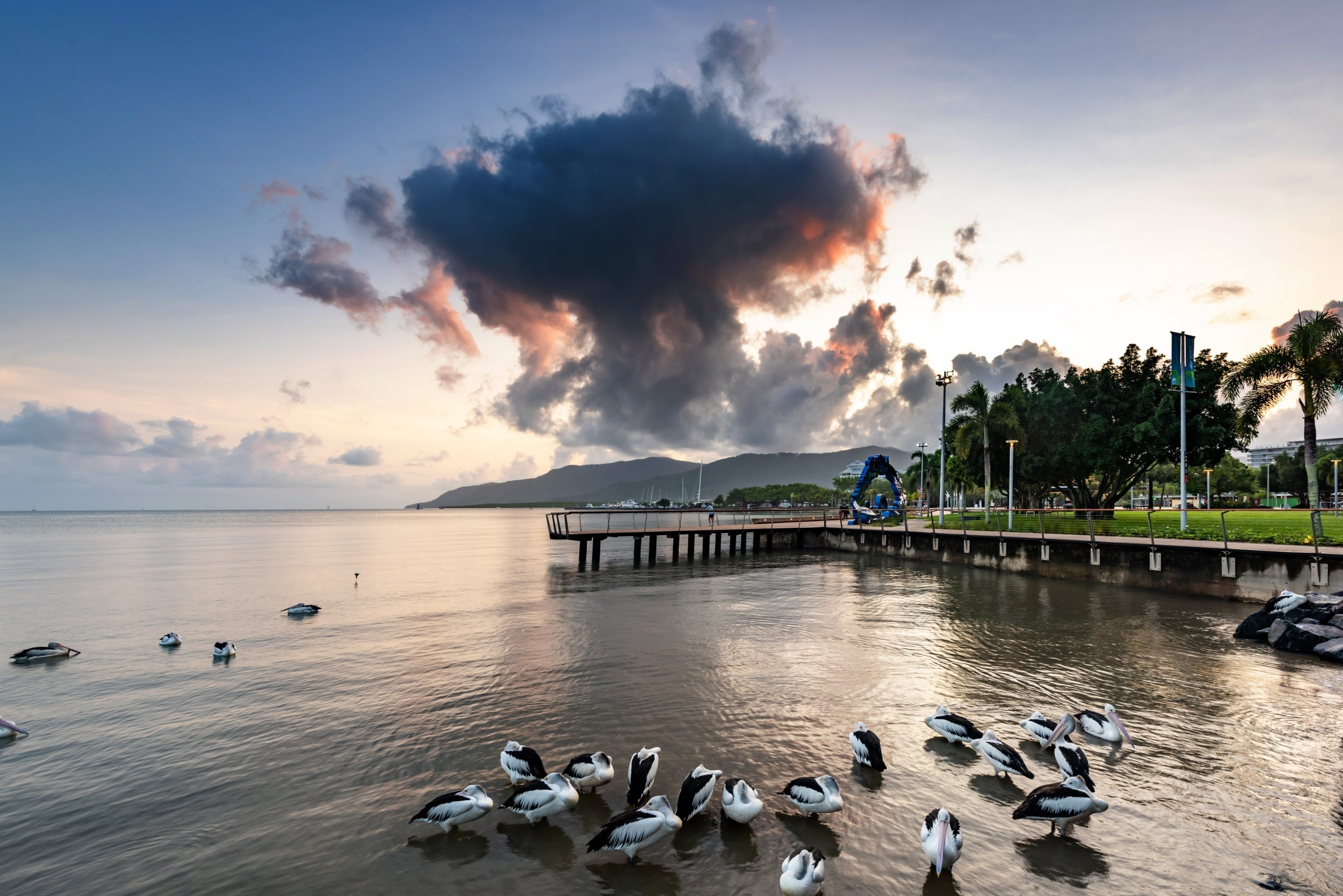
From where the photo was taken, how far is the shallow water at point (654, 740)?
7012 millimetres

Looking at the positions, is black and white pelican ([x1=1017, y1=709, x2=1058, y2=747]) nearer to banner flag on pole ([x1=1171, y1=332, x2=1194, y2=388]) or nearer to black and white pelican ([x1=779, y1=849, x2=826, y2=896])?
black and white pelican ([x1=779, y1=849, x2=826, y2=896])

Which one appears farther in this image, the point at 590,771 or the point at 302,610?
the point at 302,610

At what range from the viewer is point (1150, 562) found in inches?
1101

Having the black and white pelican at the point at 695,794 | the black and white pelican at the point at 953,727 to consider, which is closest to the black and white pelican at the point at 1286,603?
the black and white pelican at the point at 953,727

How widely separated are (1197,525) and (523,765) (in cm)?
5082

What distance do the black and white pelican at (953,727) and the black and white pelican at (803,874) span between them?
5067 millimetres

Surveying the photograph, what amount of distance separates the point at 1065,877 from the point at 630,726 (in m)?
7.38

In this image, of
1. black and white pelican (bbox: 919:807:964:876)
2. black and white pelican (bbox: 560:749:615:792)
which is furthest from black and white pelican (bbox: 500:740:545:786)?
black and white pelican (bbox: 919:807:964:876)

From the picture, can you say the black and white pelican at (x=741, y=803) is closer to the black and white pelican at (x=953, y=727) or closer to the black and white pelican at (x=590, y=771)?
the black and white pelican at (x=590, y=771)

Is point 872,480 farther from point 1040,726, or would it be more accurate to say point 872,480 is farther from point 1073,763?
point 1073,763

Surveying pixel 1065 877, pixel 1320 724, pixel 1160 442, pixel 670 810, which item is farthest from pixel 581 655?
pixel 1160 442

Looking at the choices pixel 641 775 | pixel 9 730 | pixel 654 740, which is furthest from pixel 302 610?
pixel 641 775

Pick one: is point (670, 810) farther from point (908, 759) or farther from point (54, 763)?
point (54, 763)

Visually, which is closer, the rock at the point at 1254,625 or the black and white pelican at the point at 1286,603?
the rock at the point at 1254,625
